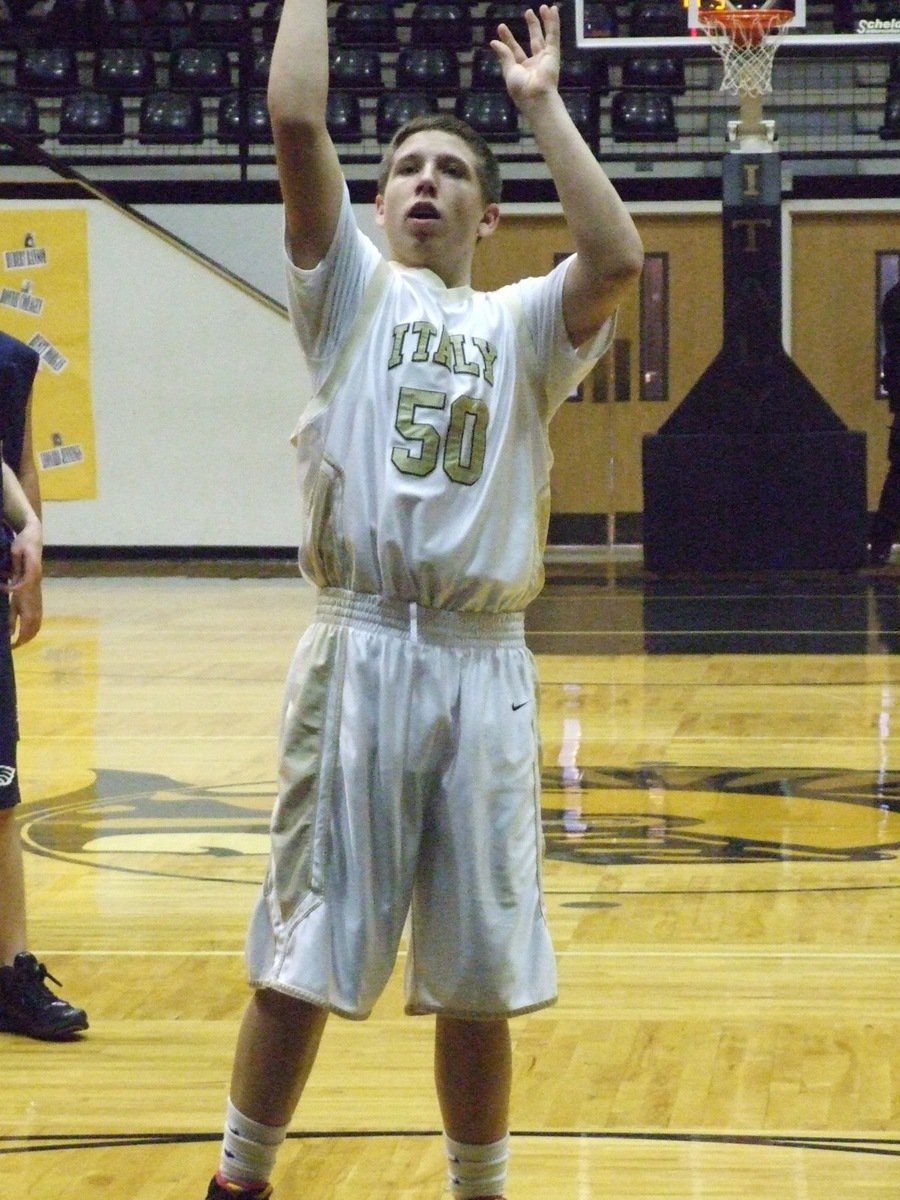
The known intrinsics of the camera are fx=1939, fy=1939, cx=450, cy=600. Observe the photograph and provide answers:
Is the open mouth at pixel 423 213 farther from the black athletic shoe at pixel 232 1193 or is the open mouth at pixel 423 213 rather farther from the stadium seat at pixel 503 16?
the stadium seat at pixel 503 16

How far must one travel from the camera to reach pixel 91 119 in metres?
14.2

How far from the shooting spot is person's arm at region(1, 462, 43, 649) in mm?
3512

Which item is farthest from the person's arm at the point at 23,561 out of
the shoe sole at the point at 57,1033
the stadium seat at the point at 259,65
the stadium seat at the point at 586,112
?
the stadium seat at the point at 259,65

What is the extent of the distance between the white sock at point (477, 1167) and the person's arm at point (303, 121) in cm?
116

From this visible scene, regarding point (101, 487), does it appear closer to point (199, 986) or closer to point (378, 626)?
point (199, 986)

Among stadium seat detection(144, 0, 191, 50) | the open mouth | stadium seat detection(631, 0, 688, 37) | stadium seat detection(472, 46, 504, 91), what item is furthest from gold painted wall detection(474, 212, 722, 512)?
the open mouth

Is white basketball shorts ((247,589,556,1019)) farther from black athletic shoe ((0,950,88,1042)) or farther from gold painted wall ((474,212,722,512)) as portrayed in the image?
gold painted wall ((474,212,722,512))

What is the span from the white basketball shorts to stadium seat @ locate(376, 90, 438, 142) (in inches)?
465

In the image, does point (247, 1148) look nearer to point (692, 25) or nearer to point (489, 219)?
point (489, 219)

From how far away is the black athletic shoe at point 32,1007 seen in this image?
3434 millimetres

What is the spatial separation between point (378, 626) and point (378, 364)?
0.33 m

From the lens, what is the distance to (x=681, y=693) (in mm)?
7441

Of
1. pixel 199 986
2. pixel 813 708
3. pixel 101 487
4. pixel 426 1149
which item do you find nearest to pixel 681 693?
pixel 813 708

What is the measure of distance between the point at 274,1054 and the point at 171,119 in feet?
40.7
